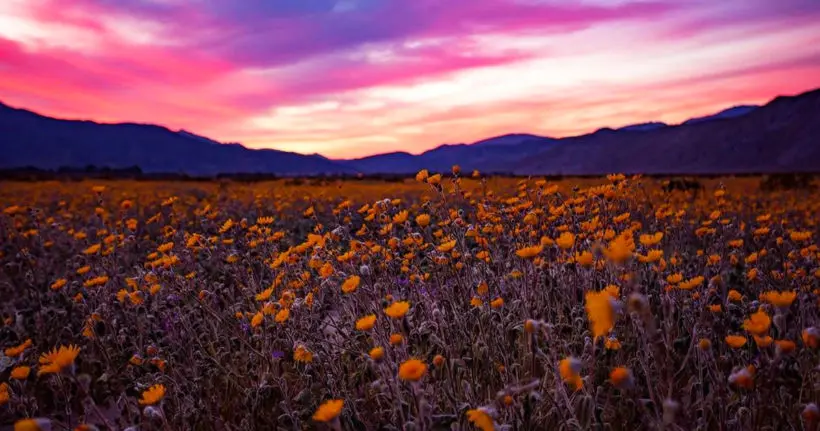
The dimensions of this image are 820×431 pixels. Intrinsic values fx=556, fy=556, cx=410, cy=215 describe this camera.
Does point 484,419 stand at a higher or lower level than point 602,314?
lower

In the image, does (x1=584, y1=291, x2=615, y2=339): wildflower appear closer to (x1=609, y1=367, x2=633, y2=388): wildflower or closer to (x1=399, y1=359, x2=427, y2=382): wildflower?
(x1=609, y1=367, x2=633, y2=388): wildflower

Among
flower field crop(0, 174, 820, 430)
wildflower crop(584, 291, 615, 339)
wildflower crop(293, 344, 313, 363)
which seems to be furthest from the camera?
wildflower crop(293, 344, 313, 363)

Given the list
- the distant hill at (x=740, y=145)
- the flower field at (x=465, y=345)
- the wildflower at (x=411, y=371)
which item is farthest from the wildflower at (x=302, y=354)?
the distant hill at (x=740, y=145)

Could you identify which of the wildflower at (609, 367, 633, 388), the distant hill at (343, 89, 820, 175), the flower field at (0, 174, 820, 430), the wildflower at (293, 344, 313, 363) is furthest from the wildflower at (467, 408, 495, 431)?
the distant hill at (343, 89, 820, 175)

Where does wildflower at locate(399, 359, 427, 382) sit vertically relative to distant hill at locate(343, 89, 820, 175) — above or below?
below

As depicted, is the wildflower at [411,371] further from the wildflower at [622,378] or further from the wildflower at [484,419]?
the wildflower at [622,378]

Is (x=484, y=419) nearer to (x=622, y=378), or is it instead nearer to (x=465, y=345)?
(x=622, y=378)

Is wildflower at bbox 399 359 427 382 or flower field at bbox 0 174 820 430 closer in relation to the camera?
wildflower at bbox 399 359 427 382

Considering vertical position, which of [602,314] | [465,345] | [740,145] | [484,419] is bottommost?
[465,345]

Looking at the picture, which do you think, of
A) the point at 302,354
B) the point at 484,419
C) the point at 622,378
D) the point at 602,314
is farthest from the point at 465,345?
the point at 602,314

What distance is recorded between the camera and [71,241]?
7914 millimetres

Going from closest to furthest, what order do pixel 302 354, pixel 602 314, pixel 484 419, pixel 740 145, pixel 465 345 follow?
pixel 602 314, pixel 484 419, pixel 302 354, pixel 465 345, pixel 740 145

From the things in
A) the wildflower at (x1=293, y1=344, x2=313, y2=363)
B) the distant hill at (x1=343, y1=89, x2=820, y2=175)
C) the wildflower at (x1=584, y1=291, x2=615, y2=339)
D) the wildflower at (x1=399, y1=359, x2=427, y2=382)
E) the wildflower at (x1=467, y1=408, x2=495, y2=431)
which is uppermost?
the distant hill at (x1=343, y1=89, x2=820, y2=175)

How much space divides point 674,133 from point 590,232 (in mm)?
178226
